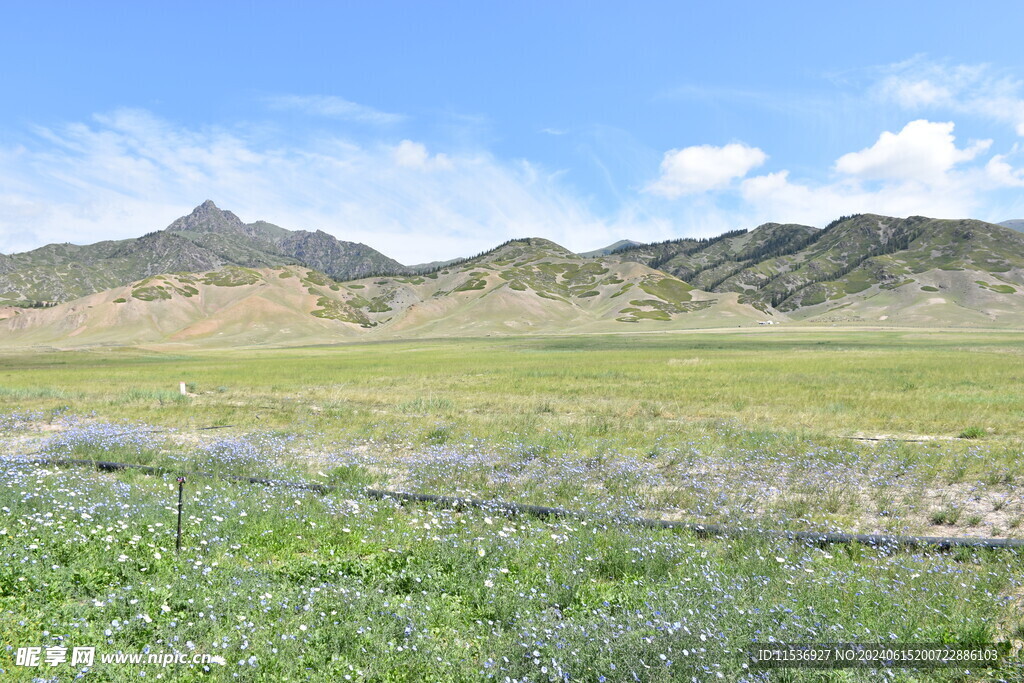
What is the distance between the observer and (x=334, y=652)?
613 cm

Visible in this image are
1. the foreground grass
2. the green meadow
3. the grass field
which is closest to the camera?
the foreground grass

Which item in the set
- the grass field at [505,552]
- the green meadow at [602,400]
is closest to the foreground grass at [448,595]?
the grass field at [505,552]

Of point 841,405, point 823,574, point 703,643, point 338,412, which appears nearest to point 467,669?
point 703,643

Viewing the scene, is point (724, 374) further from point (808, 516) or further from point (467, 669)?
point (467, 669)

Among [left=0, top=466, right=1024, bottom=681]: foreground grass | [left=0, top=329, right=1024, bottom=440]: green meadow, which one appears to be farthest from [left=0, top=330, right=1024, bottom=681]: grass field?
[left=0, top=329, right=1024, bottom=440]: green meadow

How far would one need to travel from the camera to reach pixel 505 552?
29.1 feet

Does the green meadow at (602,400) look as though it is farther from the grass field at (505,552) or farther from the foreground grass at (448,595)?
the foreground grass at (448,595)

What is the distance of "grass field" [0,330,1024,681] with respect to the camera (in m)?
6.09

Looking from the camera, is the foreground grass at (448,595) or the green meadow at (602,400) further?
the green meadow at (602,400)

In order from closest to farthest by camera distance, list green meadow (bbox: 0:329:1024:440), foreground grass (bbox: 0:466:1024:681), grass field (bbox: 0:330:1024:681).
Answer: foreground grass (bbox: 0:466:1024:681)
grass field (bbox: 0:330:1024:681)
green meadow (bbox: 0:329:1024:440)

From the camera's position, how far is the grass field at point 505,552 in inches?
240

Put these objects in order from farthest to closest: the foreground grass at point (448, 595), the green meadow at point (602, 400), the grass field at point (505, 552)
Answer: the green meadow at point (602, 400)
the grass field at point (505, 552)
the foreground grass at point (448, 595)

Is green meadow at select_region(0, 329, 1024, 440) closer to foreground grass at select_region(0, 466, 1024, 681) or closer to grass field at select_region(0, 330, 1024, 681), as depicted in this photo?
grass field at select_region(0, 330, 1024, 681)

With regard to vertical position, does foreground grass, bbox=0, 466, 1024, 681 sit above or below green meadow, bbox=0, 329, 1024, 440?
above
